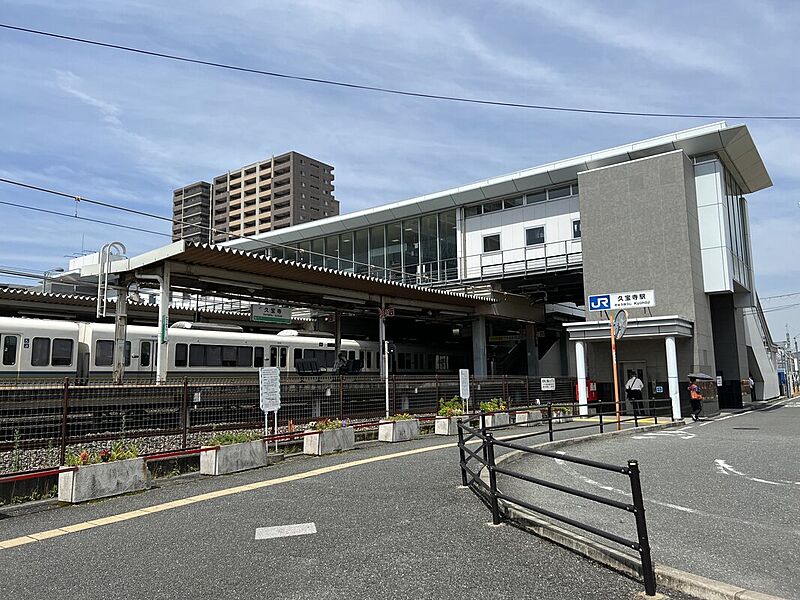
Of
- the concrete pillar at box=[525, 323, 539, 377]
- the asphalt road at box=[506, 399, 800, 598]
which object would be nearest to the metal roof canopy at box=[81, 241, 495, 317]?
the concrete pillar at box=[525, 323, 539, 377]

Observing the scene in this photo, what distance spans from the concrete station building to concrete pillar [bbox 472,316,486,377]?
0.19 ft

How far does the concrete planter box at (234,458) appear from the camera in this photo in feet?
34.3

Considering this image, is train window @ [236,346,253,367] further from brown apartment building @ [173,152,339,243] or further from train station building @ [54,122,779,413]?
brown apartment building @ [173,152,339,243]

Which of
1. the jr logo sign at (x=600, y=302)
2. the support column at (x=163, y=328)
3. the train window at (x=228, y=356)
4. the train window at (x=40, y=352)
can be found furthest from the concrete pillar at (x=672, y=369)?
the train window at (x=40, y=352)

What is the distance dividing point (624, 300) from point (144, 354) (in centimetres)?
1871

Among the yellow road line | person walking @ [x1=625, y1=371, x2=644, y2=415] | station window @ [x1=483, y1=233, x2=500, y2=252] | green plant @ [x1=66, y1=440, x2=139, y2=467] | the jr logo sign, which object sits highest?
station window @ [x1=483, y1=233, x2=500, y2=252]

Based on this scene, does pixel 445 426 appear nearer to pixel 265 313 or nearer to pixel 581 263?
pixel 265 313

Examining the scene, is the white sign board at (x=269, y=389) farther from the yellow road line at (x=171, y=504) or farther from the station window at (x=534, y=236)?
the station window at (x=534, y=236)

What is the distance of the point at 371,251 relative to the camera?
35969 millimetres

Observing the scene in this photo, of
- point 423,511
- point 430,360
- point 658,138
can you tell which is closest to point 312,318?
point 430,360

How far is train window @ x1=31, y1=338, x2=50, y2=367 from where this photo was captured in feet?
60.6

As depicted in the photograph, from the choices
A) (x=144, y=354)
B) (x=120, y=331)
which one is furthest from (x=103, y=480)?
(x=144, y=354)

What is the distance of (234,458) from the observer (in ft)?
35.1

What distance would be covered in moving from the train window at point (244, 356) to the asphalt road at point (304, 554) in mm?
14784
